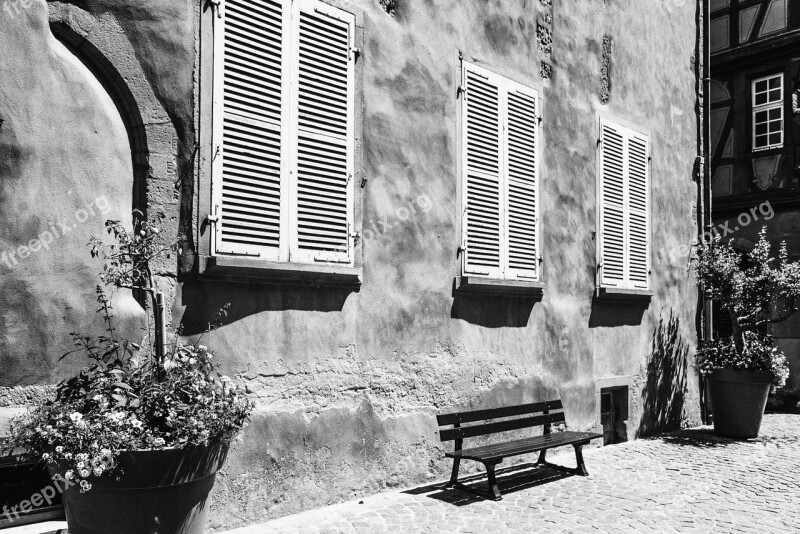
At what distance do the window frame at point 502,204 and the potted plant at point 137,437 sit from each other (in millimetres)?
3198

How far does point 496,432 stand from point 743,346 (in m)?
4.03

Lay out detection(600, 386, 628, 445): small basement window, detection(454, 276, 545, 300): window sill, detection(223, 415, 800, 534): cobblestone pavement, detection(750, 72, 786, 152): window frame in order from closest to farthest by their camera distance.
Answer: detection(223, 415, 800, 534): cobblestone pavement < detection(454, 276, 545, 300): window sill < detection(600, 386, 628, 445): small basement window < detection(750, 72, 786, 152): window frame

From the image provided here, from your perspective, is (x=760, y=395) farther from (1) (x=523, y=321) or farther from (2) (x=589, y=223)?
(1) (x=523, y=321)

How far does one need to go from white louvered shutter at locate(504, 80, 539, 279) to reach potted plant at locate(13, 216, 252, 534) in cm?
387

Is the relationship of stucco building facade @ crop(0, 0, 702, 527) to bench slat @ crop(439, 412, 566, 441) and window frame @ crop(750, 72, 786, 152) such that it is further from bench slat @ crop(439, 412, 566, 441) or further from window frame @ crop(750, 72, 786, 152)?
window frame @ crop(750, 72, 786, 152)

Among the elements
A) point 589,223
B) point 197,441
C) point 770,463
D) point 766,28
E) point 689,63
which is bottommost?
point 770,463

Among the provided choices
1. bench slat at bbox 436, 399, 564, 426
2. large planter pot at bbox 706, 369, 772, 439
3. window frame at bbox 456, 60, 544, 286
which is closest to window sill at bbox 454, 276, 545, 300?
window frame at bbox 456, 60, 544, 286

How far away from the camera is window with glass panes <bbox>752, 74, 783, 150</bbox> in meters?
13.6

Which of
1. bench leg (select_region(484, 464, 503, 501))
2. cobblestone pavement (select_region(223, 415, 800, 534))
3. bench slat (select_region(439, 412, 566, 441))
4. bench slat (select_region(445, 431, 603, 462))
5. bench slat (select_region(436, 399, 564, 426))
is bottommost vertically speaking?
cobblestone pavement (select_region(223, 415, 800, 534))

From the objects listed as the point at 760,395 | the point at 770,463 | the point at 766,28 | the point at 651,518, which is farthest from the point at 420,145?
the point at 766,28

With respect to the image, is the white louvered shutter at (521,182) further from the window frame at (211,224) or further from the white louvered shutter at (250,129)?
the white louvered shutter at (250,129)

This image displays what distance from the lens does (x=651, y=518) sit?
5.14 meters

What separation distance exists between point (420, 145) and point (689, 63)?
18.6 ft

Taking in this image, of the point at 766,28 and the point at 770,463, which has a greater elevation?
the point at 766,28
